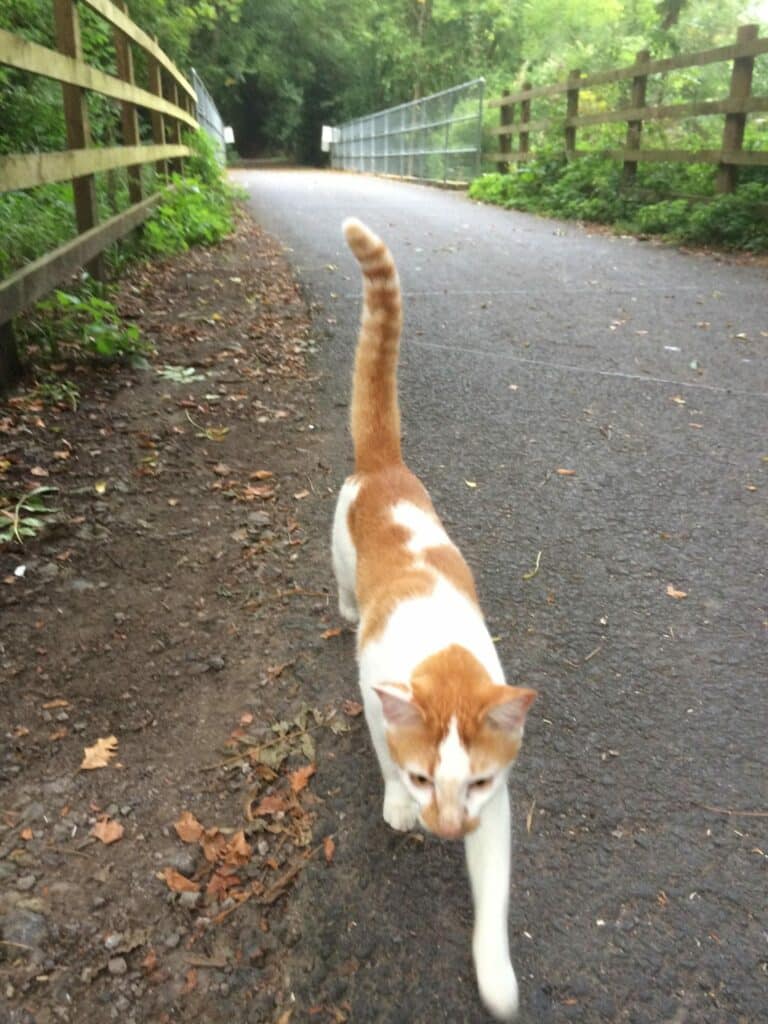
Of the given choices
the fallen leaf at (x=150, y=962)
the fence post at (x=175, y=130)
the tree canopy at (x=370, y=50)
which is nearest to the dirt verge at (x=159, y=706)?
the fallen leaf at (x=150, y=962)

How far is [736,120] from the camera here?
9.12 metres

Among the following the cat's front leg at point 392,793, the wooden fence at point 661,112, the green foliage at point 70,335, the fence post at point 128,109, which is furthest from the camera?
the wooden fence at point 661,112

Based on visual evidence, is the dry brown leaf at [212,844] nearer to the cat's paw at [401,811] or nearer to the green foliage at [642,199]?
the cat's paw at [401,811]

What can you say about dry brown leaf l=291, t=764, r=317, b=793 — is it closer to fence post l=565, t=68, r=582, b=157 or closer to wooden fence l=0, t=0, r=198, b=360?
wooden fence l=0, t=0, r=198, b=360

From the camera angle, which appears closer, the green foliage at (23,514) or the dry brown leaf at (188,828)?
the dry brown leaf at (188,828)

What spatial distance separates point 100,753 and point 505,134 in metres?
16.3

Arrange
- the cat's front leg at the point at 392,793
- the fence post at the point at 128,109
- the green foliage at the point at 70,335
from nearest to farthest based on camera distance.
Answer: the cat's front leg at the point at 392,793
the green foliage at the point at 70,335
the fence post at the point at 128,109

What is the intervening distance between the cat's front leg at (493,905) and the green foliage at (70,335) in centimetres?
371

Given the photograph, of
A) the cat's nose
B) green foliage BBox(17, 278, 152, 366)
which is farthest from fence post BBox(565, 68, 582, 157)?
the cat's nose

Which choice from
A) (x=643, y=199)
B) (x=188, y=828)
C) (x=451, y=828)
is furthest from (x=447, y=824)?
(x=643, y=199)

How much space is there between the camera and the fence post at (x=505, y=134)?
15921mm

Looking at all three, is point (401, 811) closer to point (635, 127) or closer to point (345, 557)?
point (345, 557)

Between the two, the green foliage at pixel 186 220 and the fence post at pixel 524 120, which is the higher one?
the fence post at pixel 524 120

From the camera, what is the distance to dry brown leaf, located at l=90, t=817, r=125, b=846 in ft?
6.46
